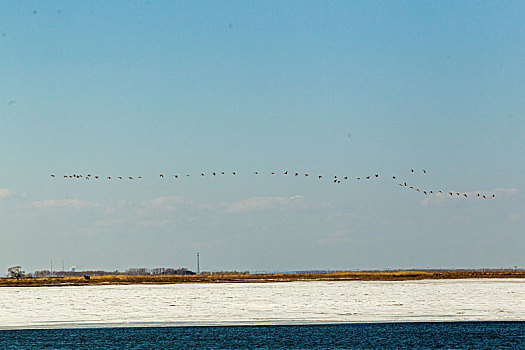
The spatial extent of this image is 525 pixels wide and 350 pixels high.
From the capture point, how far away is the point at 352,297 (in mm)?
54125

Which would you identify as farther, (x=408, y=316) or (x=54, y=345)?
(x=408, y=316)

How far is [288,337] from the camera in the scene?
38.1m

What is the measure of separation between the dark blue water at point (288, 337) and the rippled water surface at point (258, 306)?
39.6 inches

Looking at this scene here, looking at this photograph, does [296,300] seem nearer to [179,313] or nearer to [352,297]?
[352,297]

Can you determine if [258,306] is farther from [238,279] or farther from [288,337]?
[238,279]

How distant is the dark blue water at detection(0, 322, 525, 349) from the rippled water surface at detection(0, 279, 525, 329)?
1.01 metres

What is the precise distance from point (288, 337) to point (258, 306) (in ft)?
34.5

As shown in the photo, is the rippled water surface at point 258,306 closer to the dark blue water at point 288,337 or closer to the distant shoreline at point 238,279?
the dark blue water at point 288,337

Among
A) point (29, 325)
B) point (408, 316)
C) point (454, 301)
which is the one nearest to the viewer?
point (29, 325)

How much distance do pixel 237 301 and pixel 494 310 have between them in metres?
16.2

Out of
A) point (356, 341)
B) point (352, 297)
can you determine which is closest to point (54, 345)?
point (356, 341)

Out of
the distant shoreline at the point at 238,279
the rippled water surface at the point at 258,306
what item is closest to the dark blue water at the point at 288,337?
the rippled water surface at the point at 258,306

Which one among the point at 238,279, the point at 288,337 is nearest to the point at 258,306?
the point at 288,337

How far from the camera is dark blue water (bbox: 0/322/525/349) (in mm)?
35781
